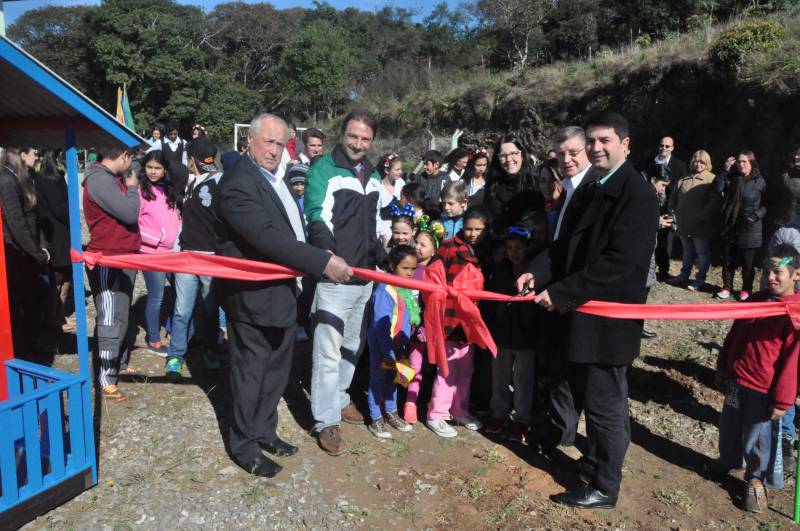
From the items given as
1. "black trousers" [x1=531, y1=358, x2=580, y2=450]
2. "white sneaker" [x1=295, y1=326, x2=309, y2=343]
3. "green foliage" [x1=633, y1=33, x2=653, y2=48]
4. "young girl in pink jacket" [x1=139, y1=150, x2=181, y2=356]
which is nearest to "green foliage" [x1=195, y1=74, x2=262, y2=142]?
"green foliage" [x1=633, y1=33, x2=653, y2=48]

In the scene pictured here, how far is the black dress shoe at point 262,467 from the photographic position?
152 inches

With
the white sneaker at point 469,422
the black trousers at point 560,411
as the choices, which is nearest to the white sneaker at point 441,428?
the white sneaker at point 469,422

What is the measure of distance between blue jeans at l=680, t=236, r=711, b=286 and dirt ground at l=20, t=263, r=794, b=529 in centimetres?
422

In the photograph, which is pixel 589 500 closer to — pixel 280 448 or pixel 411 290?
pixel 411 290

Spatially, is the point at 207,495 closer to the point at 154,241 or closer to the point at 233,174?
the point at 233,174

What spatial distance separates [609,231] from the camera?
3.33m

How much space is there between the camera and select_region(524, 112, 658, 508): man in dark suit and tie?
328 cm

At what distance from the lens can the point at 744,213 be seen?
8.02 metres

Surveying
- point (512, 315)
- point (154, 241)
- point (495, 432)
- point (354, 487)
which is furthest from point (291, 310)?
point (154, 241)

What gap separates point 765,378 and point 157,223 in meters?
5.07

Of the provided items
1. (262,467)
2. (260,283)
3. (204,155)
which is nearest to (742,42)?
(204,155)

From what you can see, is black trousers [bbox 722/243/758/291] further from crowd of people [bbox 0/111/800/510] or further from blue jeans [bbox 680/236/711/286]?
crowd of people [bbox 0/111/800/510]

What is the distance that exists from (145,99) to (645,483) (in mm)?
45236

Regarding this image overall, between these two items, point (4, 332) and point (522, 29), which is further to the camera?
point (522, 29)
